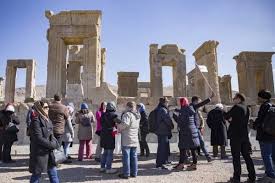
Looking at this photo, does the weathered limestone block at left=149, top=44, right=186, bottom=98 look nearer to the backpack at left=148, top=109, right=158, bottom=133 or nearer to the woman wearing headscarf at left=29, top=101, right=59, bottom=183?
the backpack at left=148, top=109, right=158, bottom=133

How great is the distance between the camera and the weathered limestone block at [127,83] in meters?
23.0

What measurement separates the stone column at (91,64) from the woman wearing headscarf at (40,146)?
9467mm

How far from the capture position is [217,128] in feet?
26.7

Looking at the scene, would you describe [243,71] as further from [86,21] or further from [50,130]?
[50,130]

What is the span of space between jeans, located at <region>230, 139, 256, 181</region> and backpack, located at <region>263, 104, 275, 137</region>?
1.42 feet

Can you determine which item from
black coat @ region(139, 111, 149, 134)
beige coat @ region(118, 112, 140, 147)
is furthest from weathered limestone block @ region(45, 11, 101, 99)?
beige coat @ region(118, 112, 140, 147)

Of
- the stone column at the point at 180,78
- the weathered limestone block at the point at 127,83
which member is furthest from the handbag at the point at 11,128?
the weathered limestone block at the point at 127,83

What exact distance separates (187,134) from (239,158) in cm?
151

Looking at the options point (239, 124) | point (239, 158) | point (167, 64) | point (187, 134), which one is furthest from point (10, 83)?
point (239, 158)

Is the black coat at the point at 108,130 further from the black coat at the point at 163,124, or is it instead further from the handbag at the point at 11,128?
the handbag at the point at 11,128

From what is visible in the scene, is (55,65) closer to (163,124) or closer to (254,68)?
(163,124)

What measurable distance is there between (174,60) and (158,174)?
555 inches

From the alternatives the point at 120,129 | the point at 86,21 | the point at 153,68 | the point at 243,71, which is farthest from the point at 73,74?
the point at 120,129

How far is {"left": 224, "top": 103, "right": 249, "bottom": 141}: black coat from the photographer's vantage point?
5297 mm
